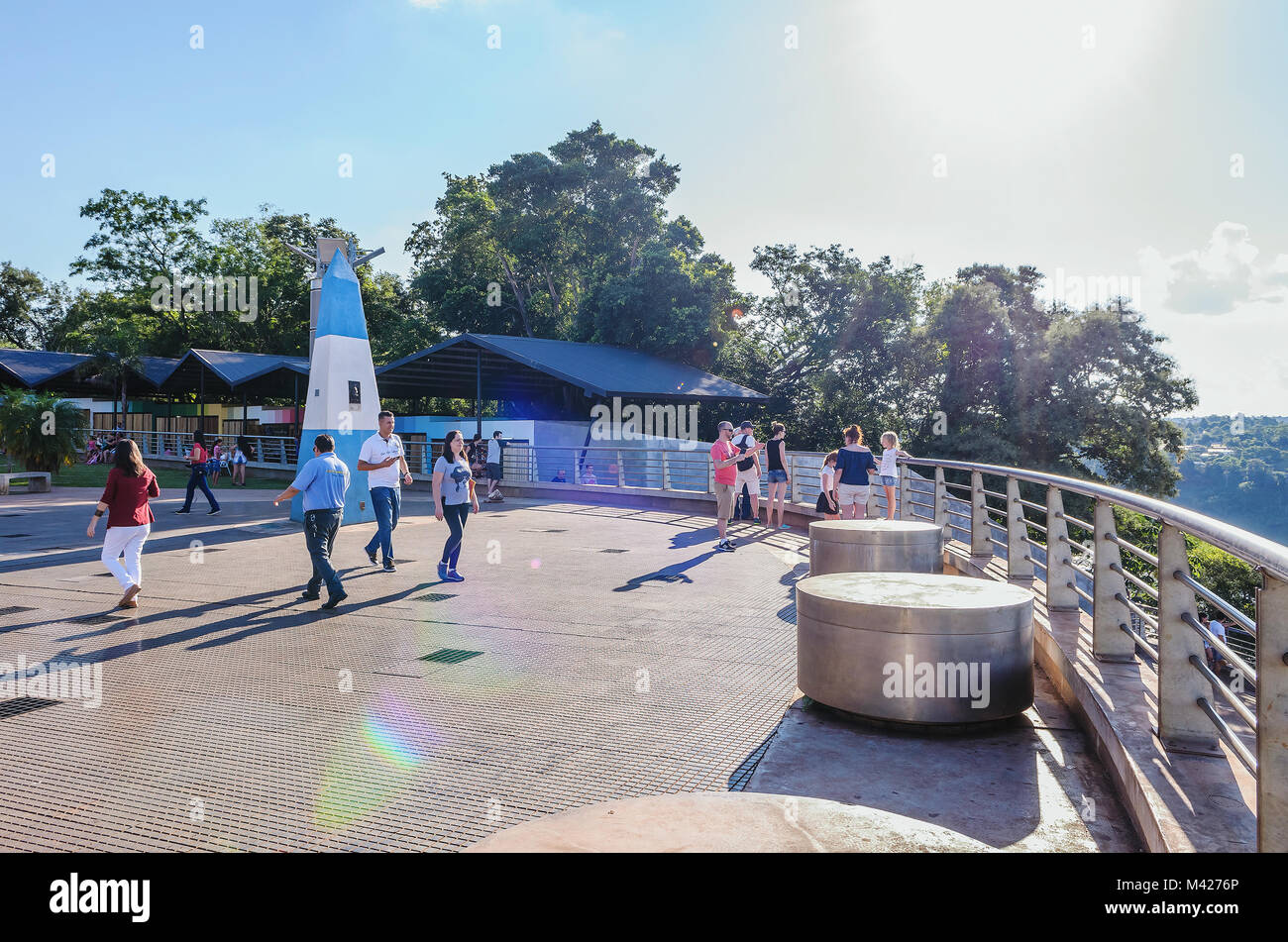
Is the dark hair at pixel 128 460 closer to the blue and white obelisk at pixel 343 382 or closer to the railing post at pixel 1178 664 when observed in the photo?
the blue and white obelisk at pixel 343 382

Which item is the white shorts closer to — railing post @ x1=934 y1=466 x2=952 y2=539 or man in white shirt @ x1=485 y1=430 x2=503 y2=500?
→ railing post @ x1=934 y1=466 x2=952 y2=539

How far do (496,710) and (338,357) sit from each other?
14.2 metres

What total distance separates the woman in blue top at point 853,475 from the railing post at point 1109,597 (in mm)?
6358

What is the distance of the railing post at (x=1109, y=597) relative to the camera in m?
4.81

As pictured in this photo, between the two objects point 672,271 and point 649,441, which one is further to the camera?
point 672,271

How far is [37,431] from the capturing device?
26984 millimetres

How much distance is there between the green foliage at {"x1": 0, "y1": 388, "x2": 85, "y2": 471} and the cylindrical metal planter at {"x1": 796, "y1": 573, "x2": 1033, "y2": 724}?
2933cm

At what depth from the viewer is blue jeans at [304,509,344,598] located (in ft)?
28.7

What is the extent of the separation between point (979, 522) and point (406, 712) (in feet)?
20.0
